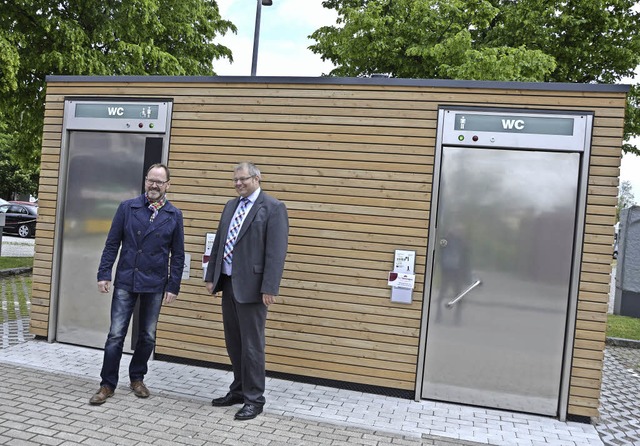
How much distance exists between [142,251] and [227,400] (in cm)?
140

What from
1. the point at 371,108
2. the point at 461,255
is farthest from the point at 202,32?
the point at 461,255

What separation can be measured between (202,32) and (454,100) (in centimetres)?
1193

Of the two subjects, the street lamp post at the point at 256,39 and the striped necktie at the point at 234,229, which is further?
the street lamp post at the point at 256,39

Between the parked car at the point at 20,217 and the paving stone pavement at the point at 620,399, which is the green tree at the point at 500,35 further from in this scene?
the parked car at the point at 20,217

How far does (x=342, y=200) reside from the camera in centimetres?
570

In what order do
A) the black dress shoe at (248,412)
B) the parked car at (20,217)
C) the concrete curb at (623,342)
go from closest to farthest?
1. the black dress shoe at (248,412)
2. the concrete curb at (623,342)
3. the parked car at (20,217)

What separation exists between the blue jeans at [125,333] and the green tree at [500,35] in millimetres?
10241

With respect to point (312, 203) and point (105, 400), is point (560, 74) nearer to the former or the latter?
point (312, 203)

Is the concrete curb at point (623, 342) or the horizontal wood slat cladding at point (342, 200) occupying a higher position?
the horizontal wood slat cladding at point (342, 200)

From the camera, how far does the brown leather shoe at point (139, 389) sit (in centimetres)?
496

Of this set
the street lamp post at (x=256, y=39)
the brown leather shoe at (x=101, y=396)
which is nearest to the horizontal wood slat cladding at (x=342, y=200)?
the brown leather shoe at (x=101, y=396)

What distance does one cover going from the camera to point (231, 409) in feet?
15.9

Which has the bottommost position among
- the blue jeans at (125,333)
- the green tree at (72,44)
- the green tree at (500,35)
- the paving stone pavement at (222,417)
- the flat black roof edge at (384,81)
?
the paving stone pavement at (222,417)

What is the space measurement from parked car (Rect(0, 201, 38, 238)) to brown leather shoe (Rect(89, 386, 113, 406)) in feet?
66.8
